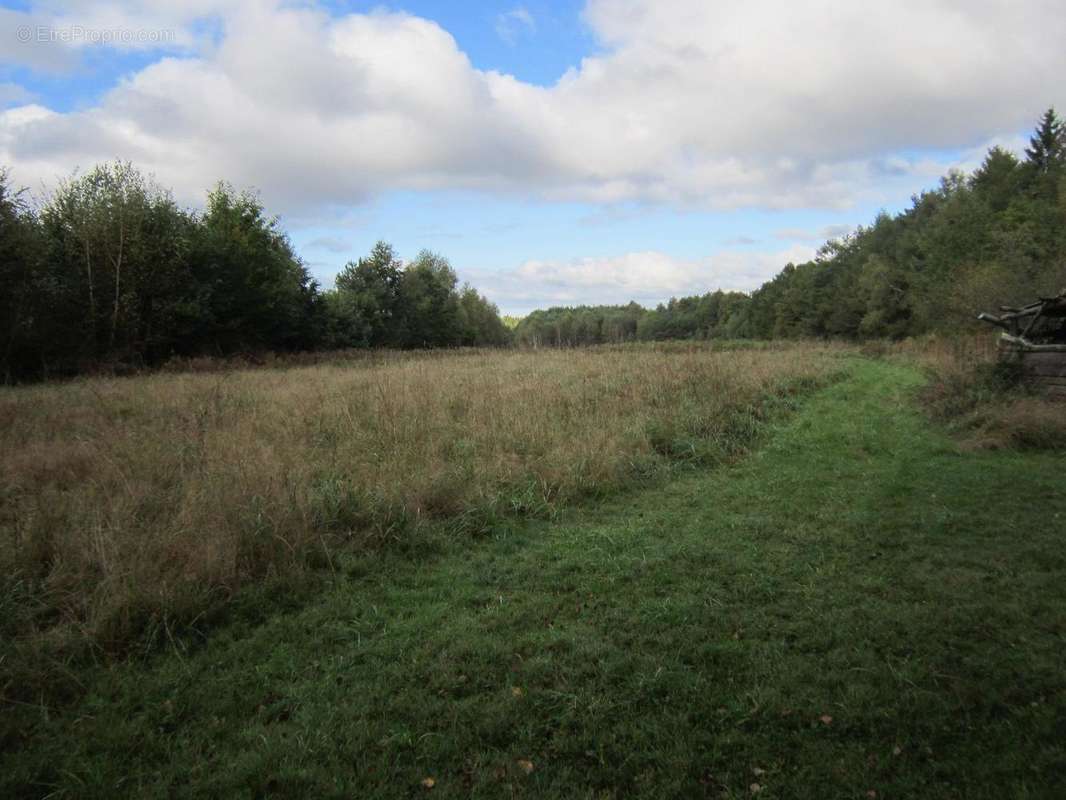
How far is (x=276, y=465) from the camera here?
6.35 metres

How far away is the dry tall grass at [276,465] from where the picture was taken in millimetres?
4309

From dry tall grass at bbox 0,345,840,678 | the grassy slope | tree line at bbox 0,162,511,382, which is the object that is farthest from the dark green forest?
the grassy slope

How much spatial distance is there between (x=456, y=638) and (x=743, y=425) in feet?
25.6

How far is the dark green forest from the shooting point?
21.9 meters

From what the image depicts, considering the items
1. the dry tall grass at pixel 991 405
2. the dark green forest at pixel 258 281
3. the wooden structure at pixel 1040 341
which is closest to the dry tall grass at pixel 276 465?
the dry tall grass at pixel 991 405

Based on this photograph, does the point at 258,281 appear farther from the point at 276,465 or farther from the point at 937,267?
the point at 937,267

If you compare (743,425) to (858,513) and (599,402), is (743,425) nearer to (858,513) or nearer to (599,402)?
(599,402)

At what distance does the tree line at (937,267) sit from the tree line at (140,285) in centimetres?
1460

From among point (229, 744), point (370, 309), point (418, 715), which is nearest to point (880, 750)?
point (418, 715)

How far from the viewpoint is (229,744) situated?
2977 mm

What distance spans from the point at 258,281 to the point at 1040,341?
3418 centimetres

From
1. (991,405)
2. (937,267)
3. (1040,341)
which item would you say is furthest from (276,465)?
(937,267)

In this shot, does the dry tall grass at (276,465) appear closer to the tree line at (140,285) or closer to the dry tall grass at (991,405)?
the dry tall grass at (991,405)

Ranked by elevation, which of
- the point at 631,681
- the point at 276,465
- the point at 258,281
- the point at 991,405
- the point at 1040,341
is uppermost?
the point at 258,281
